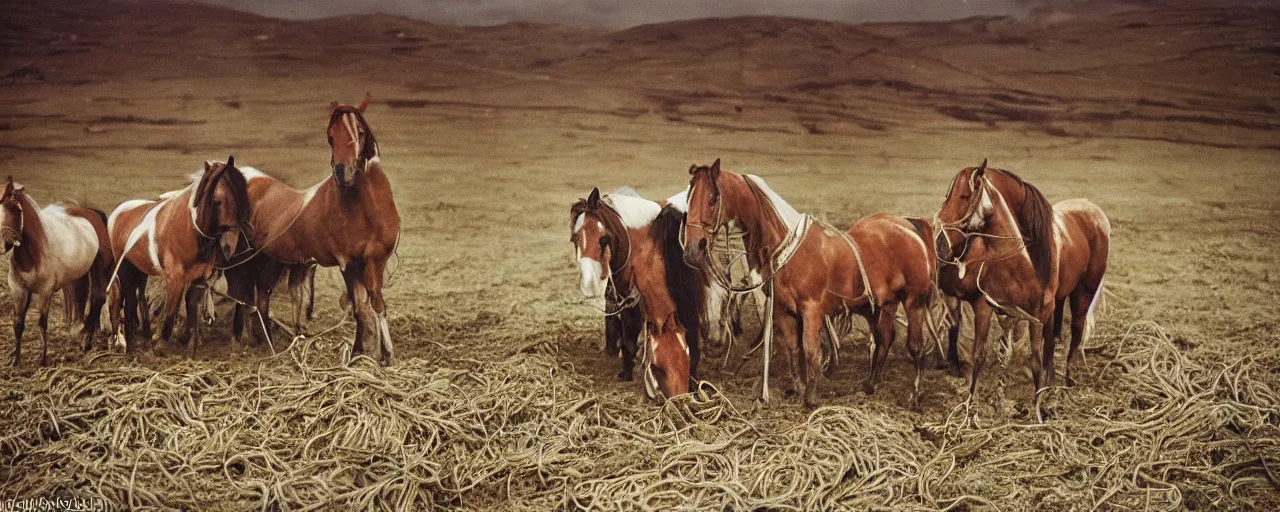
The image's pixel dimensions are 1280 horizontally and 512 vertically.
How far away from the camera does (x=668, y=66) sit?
30.0 ft

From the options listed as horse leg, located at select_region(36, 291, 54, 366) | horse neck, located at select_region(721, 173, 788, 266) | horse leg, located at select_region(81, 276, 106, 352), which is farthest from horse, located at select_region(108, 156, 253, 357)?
horse neck, located at select_region(721, 173, 788, 266)

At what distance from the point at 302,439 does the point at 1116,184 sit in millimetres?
8338

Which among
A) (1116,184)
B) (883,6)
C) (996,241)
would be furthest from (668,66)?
(996,241)

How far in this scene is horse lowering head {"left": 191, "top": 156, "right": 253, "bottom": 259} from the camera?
468 centimetres

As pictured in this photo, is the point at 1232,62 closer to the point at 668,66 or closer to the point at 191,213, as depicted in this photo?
the point at 668,66

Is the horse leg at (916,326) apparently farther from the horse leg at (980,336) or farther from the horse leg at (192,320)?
the horse leg at (192,320)

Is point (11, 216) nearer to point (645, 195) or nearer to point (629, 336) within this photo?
point (629, 336)

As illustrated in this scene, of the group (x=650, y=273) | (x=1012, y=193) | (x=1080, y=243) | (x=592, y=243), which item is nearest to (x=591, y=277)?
(x=592, y=243)

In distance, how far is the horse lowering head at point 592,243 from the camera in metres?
4.23

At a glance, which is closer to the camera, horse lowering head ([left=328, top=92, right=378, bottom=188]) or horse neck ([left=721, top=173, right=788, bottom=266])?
horse neck ([left=721, top=173, right=788, bottom=266])

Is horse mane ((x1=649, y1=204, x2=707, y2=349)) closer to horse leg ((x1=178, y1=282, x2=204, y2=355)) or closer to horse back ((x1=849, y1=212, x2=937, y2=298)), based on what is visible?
horse back ((x1=849, y1=212, x2=937, y2=298))

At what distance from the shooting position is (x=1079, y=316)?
5055 millimetres

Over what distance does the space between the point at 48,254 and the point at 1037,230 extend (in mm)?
5255

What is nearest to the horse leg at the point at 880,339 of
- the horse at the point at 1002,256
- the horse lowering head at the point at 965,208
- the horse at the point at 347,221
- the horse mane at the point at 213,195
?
the horse at the point at 1002,256
